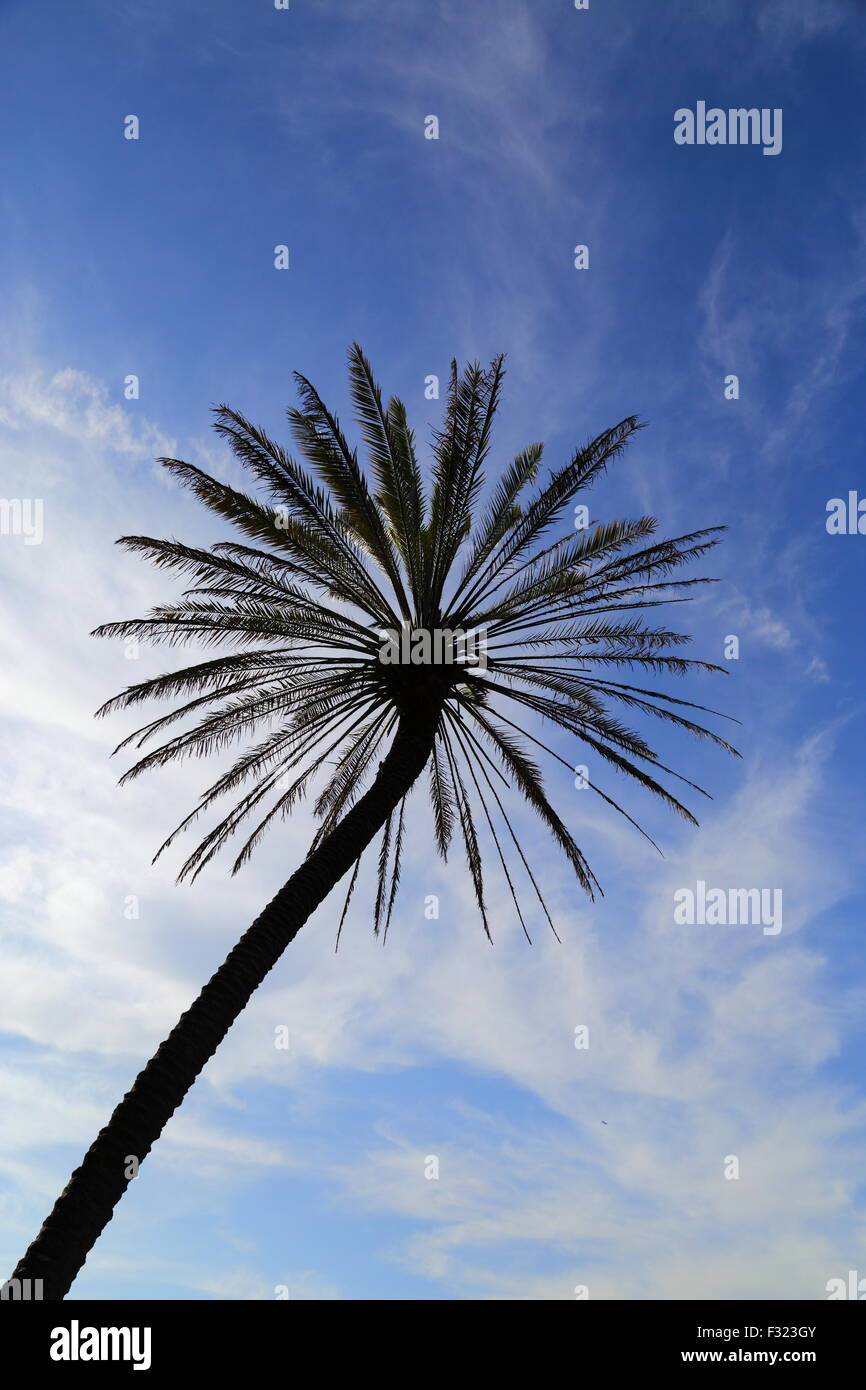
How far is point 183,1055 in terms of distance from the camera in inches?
250

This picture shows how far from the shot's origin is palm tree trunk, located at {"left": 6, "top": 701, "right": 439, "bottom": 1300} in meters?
5.27

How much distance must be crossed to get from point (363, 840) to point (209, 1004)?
253 centimetres

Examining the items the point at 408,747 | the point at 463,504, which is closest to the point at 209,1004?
the point at 408,747

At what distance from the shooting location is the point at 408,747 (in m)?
9.78

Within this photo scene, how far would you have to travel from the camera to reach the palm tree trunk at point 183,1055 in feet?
17.3
